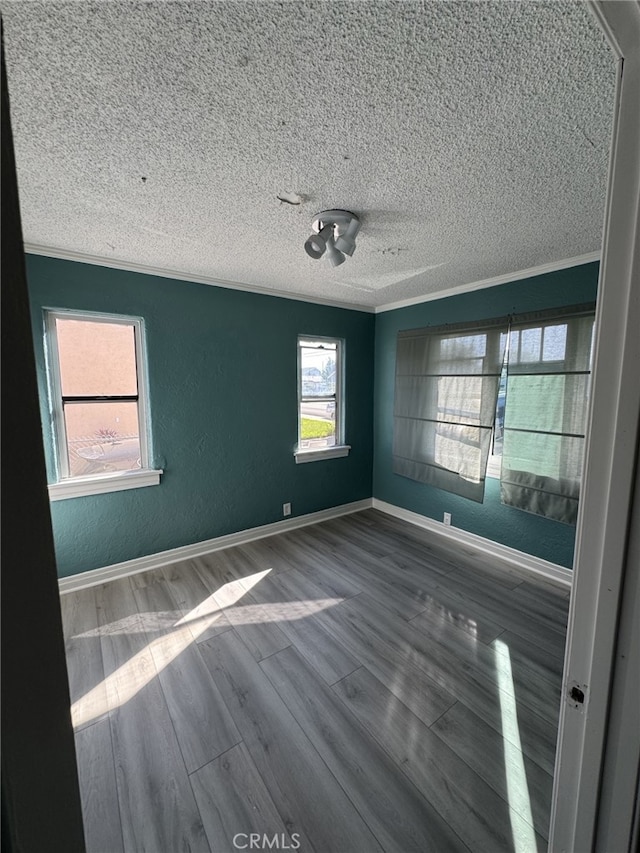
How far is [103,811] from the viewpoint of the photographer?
120 centimetres

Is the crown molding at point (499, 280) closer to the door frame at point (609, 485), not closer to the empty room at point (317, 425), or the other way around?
the empty room at point (317, 425)

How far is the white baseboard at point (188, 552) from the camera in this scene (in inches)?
99.8

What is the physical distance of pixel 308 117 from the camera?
113cm

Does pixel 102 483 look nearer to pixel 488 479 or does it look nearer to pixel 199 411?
pixel 199 411

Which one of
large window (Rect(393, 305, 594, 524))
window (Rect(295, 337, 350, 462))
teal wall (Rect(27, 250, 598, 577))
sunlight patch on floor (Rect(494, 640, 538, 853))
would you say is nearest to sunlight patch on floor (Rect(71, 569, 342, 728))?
teal wall (Rect(27, 250, 598, 577))

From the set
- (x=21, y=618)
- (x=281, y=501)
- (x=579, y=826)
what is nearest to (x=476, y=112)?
(x=21, y=618)

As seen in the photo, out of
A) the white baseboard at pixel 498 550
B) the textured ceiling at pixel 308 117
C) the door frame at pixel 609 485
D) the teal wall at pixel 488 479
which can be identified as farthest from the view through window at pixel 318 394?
the door frame at pixel 609 485

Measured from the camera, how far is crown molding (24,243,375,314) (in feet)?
7.43

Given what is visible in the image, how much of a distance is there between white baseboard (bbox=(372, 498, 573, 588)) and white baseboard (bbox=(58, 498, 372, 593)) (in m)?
0.75

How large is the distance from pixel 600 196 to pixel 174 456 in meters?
3.07

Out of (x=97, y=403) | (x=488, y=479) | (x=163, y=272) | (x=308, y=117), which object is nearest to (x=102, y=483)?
(x=97, y=403)

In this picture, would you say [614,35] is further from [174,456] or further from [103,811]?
[174,456]

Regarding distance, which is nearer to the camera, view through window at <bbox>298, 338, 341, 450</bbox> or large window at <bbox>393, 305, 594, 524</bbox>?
large window at <bbox>393, 305, 594, 524</bbox>

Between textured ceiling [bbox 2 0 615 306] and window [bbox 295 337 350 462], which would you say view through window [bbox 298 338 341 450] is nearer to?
window [bbox 295 337 350 462]
